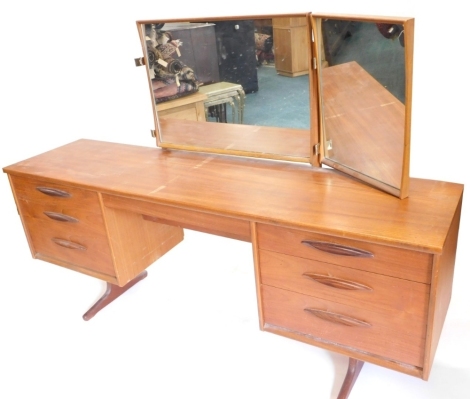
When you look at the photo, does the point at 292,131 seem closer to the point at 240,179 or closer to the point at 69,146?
the point at 240,179

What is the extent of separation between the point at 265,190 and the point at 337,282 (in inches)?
14.9

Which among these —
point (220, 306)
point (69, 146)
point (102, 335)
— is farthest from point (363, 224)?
point (69, 146)

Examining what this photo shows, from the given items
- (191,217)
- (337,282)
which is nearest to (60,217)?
(191,217)

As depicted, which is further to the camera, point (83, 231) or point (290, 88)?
point (83, 231)

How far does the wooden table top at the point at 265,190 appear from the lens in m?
1.26

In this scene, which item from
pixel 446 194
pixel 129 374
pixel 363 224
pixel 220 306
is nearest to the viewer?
pixel 363 224

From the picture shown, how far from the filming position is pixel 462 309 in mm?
1941

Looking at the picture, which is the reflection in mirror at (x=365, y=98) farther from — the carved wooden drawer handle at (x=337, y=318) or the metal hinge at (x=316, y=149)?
the carved wooden drawer handle at (x=337, y=318)

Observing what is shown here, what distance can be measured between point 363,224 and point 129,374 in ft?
3.66

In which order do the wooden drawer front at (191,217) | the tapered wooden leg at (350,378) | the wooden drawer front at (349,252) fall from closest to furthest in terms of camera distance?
1. the wooden drawer front at (349,252)
2. the wooden drawer front at (191,217)
3. the tapered wooden leg at (350,378)

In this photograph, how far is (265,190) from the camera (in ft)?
5.02

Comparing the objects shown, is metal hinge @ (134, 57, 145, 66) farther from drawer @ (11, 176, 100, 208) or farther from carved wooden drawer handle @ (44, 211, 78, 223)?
carved wooden drawer handle @ (44, 211, 78, 223)

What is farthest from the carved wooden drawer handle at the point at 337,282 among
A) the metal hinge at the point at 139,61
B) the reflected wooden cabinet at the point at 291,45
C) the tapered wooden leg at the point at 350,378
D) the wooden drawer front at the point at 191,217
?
the metal hinge at the point at 139,61

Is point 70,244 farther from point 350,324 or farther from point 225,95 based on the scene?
Answer: point 350,324
